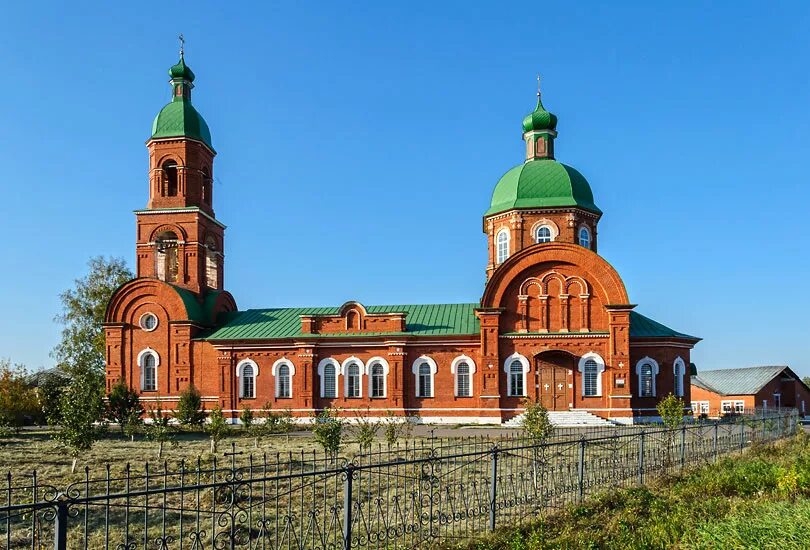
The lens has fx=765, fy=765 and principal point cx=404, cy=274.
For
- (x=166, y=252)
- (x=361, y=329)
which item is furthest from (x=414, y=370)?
(x=166, y=252)

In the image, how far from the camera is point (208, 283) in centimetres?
3753

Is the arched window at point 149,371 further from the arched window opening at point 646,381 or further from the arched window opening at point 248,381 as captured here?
the arched window opening at point 646,381

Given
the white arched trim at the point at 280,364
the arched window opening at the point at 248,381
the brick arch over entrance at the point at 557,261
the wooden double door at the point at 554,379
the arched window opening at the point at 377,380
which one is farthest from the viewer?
the arched window opening at the point at 248,381

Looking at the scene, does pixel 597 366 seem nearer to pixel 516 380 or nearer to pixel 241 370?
pixel 516 380

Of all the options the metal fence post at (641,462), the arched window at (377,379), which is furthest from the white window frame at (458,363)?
the metal fence post at (641,462)

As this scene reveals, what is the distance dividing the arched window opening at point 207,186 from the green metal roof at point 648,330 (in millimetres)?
20433

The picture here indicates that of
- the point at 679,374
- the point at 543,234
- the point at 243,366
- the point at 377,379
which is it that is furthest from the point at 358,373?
the point at 679,374

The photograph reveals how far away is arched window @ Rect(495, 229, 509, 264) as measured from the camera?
1395 inches

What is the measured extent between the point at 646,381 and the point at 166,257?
74.9 ft

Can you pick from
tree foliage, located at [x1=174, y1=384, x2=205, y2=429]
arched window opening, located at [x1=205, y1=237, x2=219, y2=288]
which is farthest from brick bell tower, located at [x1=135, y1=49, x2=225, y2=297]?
tree foliage, located at [x1=174, y1=384, x2=205, y2=429]

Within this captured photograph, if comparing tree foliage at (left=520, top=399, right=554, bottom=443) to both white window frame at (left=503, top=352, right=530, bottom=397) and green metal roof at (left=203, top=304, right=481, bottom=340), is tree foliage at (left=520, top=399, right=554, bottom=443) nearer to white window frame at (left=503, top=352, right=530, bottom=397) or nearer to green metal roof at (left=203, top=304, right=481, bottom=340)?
white window frame at (left=503, top=352, right=530, bottom=397)

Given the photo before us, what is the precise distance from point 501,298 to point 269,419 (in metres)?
11.1

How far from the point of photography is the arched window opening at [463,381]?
3269 centimetres

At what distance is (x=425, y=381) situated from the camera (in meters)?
33.2
